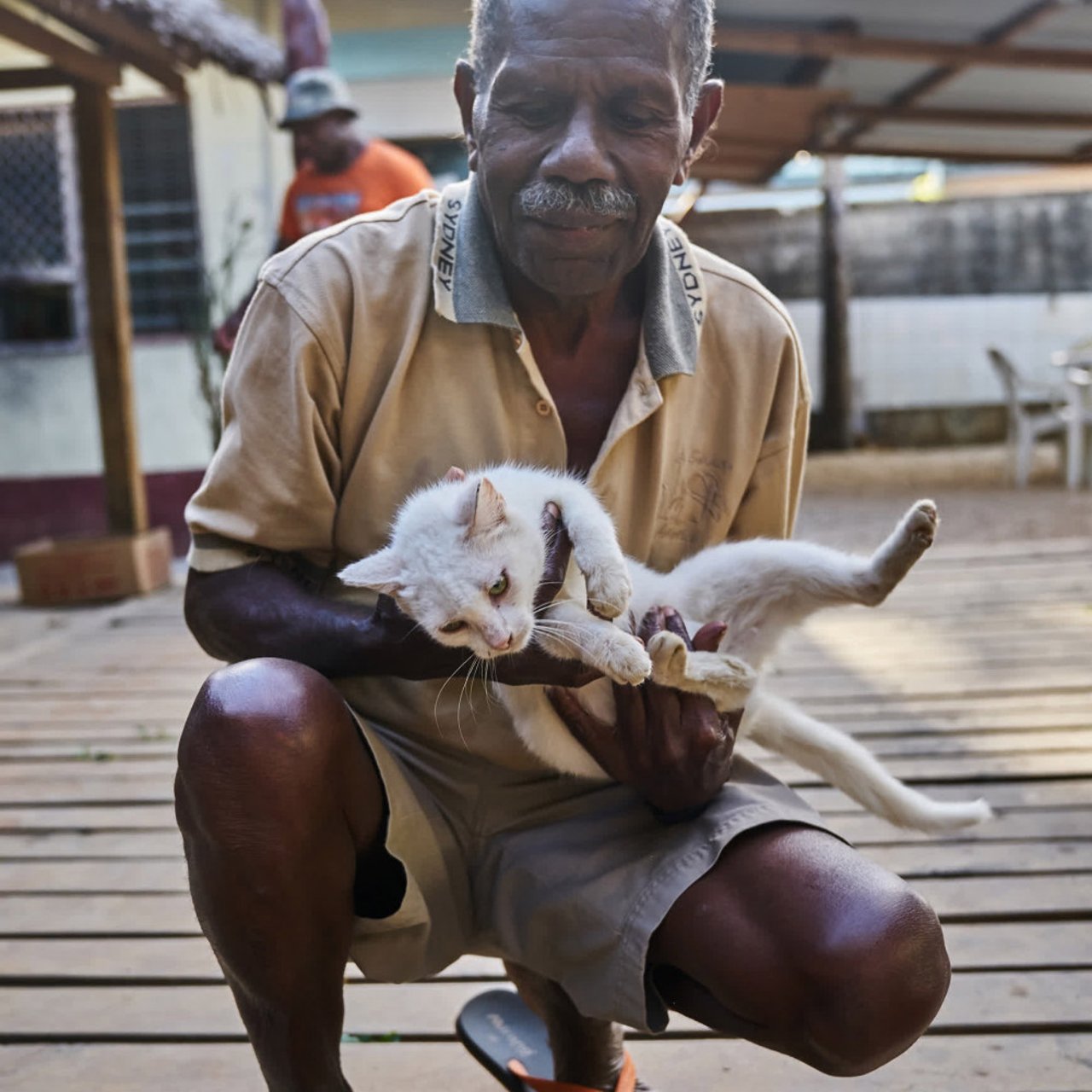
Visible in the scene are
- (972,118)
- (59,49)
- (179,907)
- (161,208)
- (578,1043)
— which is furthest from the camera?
(972,118)

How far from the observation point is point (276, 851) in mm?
1213

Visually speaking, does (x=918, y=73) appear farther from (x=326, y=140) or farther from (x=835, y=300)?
(x=835, y=300)

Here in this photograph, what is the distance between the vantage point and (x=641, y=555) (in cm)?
171

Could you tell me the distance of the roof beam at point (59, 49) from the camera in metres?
4.45

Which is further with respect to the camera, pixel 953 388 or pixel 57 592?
pixel 953 388

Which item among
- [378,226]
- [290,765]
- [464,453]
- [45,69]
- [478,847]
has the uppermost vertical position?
[45,69]

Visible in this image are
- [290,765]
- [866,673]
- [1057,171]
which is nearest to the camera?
[290,765]

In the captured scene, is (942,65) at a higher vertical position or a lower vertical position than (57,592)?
higher

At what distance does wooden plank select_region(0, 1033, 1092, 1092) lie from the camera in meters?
1.58

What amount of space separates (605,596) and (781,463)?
0.48 meters

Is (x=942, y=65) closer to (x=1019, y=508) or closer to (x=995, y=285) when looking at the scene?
(x=1019, y=508)

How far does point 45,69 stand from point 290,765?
203 inches

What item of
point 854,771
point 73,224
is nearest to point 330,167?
point 73,224

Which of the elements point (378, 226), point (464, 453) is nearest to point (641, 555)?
point (464, 453)
